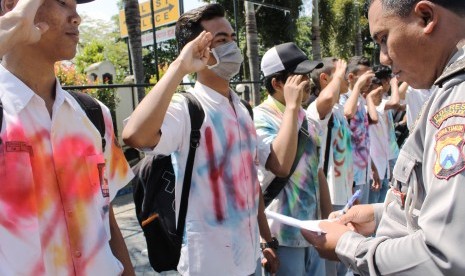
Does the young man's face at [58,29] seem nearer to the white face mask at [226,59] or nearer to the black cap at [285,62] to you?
the white face mask at [226,59]

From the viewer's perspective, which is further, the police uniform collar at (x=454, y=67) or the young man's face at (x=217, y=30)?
the young man's face at (x=217, y=30)

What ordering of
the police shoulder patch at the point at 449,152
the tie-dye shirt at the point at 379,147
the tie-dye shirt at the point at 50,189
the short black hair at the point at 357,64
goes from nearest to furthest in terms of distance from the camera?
the police shoulder patch at the point at 449,152
the tie-dye shirt at the point at 50,189
the short black hair at the point at 357,64
the tie-dye shirt at the point at 379,147

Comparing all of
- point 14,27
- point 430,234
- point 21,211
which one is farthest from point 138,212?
point 430,234

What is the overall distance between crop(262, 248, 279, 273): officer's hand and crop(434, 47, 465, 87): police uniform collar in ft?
5.14

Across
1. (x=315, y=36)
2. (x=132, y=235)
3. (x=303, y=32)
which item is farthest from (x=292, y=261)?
(x=303, y=32)

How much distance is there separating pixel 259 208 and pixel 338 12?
16.5m

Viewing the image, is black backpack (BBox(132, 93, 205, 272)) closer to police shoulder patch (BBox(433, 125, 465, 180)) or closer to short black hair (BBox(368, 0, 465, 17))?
short black hair (BBox(368, 0, 465, 17))

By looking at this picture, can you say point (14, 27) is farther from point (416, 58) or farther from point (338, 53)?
point (338, 53)

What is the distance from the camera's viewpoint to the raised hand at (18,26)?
1190 mm

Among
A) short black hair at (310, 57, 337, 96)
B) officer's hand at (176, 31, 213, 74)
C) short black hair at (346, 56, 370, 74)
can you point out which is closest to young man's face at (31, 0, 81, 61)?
officer's hand at (176, 31, 213, 74)

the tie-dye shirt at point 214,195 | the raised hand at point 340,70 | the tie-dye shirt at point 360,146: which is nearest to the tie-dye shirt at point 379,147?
the tie-dye shirt at point 360,146

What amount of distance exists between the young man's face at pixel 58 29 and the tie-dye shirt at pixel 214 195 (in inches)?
19.4

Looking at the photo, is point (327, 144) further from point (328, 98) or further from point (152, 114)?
point (152, 114)

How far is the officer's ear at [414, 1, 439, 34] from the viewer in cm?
121
